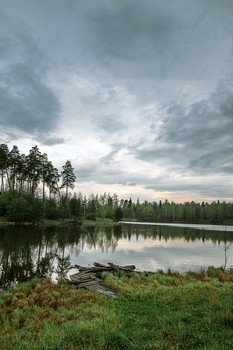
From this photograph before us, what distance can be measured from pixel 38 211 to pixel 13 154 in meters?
19.1

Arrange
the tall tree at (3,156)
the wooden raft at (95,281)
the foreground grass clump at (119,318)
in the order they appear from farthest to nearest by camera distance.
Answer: the tall tree at (3,156) → the wooden raft at (95,281) → the foreground grass clump at (119,318)

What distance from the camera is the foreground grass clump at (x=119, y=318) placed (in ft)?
16.4

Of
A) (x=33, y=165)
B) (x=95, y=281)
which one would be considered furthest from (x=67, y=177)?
(x=95, y=281)

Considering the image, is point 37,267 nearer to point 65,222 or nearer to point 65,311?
point 65,311

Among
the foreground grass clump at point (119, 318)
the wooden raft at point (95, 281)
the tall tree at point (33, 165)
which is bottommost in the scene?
the wooden raft at point (95, 281)

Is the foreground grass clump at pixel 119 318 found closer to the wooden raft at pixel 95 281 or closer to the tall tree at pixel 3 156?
the wooden raft at pixel 95 281

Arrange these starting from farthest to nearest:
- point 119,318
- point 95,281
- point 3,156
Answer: point 3,156 → point 95,281 → point 119,318

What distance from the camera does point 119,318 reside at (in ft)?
26.1

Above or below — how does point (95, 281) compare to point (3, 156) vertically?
below

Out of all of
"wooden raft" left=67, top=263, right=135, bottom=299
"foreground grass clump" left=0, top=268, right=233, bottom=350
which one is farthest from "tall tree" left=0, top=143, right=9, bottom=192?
"foreground grass clump" left=0, top=268, right=233, bottom=350

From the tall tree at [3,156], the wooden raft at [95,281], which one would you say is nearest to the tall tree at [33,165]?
the tall tree at [3,156]

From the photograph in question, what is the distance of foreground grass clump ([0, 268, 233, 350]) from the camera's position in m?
5.01

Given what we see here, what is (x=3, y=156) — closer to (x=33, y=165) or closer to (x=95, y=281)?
(x=33, y=165)

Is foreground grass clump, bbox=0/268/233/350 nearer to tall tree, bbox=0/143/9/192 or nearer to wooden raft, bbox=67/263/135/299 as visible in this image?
wooden raft, bbox=67/263/135/299
